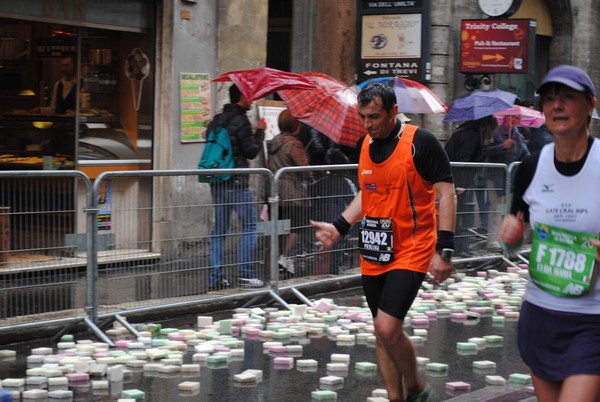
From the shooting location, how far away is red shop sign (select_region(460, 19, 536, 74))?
1703 centimetres

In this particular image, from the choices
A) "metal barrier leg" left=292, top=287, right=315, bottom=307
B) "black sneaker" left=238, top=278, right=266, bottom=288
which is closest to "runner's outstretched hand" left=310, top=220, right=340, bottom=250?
"black sneaker" left=238, top=278, right=266, bottom=288

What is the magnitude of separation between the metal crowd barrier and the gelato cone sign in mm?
3365

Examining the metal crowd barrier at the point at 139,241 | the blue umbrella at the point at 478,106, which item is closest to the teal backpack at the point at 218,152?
the metal crowd barrier at the point at 139,241

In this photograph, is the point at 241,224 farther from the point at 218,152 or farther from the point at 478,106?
the point at 478,106

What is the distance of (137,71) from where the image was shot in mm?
12742

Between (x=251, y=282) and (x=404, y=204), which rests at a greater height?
(x=404, y=204)

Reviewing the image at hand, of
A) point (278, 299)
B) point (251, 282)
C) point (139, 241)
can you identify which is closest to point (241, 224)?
point (251, 282)

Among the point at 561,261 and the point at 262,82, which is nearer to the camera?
the point at 561,261

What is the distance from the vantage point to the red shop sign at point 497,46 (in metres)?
17.0

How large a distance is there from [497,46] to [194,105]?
6.35 m

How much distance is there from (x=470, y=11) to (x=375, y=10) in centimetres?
273

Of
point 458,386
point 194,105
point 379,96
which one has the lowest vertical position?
point 458,386

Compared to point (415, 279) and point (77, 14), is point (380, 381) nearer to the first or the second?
point (415, 279)

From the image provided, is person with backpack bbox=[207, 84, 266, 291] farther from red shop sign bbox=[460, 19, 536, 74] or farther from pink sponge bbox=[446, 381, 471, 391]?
red shop sign bbox=[460, 19, 536, 74]
